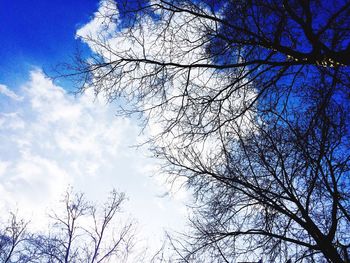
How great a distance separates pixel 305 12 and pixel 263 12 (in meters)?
0.62

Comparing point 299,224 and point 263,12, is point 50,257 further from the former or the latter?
point 263,12

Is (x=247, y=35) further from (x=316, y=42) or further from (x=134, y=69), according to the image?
(x=134, y=69)

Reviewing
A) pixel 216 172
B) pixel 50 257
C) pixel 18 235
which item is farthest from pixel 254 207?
pixel 18 235

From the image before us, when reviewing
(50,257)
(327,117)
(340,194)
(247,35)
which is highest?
(50,257)

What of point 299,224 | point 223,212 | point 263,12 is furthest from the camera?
point 223,212

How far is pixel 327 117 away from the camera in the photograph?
4129 millimetres

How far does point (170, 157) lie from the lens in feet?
19.5

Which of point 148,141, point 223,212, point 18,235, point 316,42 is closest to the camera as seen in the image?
point 316,42

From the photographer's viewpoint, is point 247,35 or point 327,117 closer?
point 327,117

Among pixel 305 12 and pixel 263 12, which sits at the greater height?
pixel 263 12

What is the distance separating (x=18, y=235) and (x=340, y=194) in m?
21.5

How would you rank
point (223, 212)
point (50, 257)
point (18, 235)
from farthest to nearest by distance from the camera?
point (18, 235) → point (50, 257) → point (223, 212)

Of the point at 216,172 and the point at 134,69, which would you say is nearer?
the point at 134,69

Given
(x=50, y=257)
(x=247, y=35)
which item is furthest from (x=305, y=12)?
(x=50, y=257)
